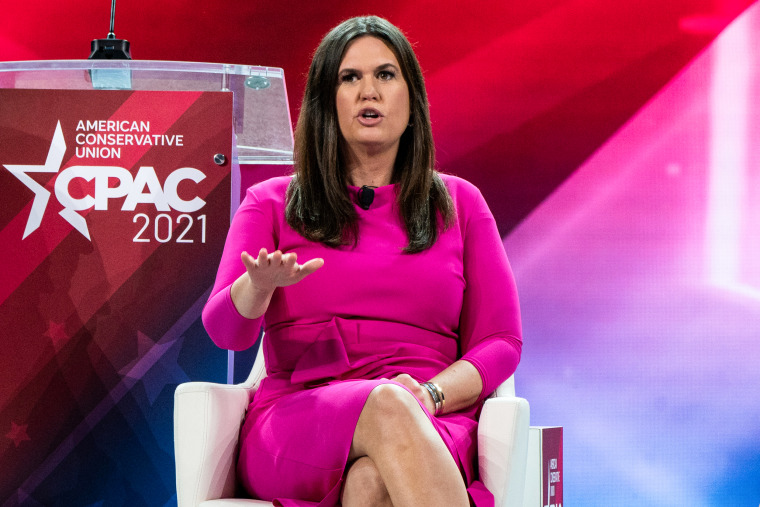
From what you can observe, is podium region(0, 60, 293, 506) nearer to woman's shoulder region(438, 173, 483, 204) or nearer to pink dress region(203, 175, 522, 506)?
pink dress region(203, 175, 522, 506)

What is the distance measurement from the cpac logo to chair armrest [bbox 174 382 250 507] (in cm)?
55

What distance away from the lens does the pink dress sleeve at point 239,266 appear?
1693 millimetres

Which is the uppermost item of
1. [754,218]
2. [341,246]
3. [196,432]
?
[754,218]

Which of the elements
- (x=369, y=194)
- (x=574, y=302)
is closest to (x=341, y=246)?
(x=369, y=194)

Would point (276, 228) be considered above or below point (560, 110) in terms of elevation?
below

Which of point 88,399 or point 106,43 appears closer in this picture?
point 88,399

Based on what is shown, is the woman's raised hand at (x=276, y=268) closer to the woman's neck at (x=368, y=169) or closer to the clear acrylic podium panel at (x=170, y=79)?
the woman's neck at (x=368, y=169)

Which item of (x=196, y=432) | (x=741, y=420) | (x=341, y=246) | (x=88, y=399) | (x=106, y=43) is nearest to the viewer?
(x=196, y=432)

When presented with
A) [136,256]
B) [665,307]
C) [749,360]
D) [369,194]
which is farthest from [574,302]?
[136,256]

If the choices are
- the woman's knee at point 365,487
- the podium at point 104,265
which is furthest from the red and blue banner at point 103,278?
the woman's knee at point 365,487

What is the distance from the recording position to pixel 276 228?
1893 millimetres

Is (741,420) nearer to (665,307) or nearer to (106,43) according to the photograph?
(665,307)

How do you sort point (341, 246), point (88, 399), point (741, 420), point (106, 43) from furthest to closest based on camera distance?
point (741, 420), point (106, 43), point (88, 399), point (341, 246)

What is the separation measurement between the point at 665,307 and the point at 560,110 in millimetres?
854
